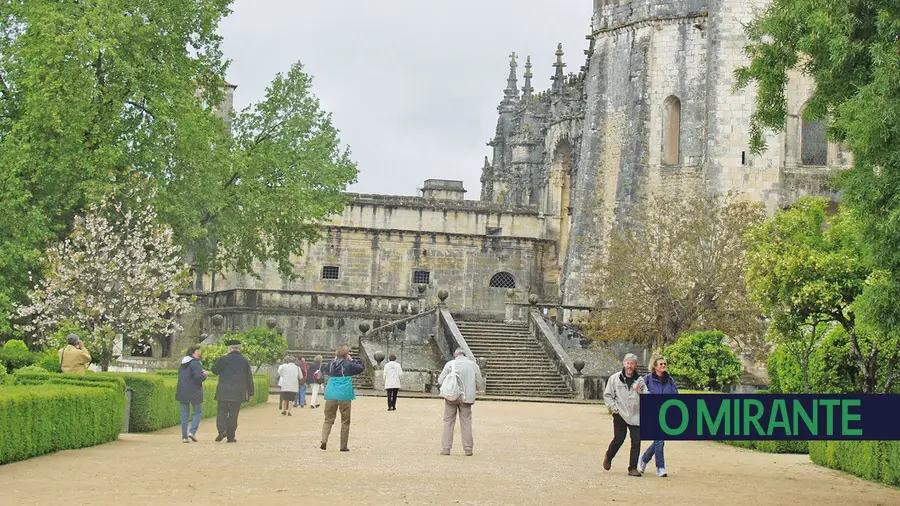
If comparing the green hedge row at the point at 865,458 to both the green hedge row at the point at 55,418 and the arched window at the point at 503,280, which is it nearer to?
the green hedge row at the point at 55,418

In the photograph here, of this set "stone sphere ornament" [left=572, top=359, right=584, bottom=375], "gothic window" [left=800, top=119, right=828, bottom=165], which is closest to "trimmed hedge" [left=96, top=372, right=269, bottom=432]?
"stone sphere ornament" [left=572, top=359, right=584, bottom=375]

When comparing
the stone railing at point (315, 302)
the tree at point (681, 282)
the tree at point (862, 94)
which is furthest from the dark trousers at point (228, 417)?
the stone railing at point (315, 302)

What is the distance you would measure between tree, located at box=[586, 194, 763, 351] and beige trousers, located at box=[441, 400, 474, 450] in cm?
1959

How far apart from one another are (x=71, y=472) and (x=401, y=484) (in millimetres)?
3596

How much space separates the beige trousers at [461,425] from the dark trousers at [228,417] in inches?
131

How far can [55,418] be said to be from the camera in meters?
17.7

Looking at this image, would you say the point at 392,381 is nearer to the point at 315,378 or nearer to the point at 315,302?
the point at 315,378

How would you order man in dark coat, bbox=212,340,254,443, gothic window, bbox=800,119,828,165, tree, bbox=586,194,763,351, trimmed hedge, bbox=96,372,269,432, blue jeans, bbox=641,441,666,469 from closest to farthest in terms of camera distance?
blue jeans, bbox=641,441,666,469
man in dark coat, bbox=212,340,254,443
trimmed hedge, bbox=96,372,269,432
tree, bbox=586,194,763,351
gothic window, bbox=800,119,828,165

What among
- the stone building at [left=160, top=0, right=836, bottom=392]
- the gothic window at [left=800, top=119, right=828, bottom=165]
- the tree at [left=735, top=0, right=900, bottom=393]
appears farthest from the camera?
the gothic window at [left=800, top=119, right=828, bottom=165]

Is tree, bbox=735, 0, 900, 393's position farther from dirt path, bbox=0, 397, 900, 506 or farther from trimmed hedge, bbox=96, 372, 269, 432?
trimmed hedge, bbox=96, 372, 269, 432

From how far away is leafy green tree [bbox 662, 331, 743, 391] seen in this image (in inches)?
1264

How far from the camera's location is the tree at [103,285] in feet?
102

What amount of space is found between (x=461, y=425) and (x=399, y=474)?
142 inches

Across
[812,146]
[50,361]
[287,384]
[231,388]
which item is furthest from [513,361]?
[231,388]
